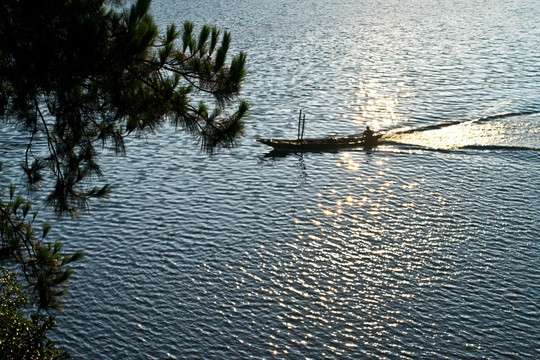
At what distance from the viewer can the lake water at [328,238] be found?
981 inches

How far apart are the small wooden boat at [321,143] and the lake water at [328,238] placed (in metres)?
0.77

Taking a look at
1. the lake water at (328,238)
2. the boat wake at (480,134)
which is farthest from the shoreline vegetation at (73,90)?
the boat wake at (480,134)

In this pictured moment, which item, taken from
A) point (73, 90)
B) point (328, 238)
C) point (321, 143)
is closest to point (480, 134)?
point (321, 143)

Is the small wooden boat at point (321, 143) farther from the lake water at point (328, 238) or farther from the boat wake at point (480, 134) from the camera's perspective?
the boat wake at point (480, 134)

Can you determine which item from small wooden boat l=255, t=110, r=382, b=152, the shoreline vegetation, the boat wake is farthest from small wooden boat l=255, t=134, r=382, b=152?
the shoreline vegetation

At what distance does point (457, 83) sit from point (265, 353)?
2023 inches

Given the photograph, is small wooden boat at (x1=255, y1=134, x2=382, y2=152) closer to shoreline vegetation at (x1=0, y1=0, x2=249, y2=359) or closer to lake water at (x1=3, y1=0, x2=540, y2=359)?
lake water at (x1=3, y1=0, x2=540, y2=359)

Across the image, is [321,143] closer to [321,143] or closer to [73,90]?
[321,143]

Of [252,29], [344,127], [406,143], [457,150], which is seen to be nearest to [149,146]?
[344,127]

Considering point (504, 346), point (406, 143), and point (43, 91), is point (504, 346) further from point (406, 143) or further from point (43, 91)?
point (406, 143)

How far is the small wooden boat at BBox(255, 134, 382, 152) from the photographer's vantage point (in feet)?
154

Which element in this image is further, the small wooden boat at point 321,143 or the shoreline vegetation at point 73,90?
the small wooden boat at point 321,143

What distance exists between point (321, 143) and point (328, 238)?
50.7ft

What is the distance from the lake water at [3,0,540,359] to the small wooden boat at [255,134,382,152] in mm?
773
